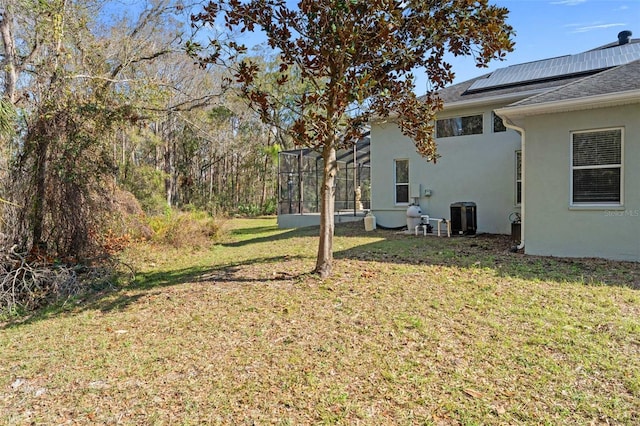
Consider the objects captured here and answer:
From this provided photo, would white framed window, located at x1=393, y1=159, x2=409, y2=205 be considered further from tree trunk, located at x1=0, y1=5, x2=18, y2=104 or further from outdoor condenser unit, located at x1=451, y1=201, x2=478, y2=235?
tree trunk, located at x1=0, y1=5, x2=18, y2=104

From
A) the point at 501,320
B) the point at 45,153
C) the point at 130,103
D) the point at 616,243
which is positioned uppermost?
the point at 130,103

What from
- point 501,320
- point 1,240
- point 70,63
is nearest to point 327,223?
point 501,320

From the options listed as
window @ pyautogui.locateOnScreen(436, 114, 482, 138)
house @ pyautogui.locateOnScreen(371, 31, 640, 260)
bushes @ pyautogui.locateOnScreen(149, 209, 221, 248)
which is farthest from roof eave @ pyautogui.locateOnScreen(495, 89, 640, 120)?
bushes @ pyautogui.locateOnScreen(149, 209, 221, 248)

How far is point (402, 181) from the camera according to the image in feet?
41.6

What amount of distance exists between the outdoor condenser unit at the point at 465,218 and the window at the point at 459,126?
2200mm

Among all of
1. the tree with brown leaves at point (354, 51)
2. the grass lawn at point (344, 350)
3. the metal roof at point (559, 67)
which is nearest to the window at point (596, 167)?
the grass lawn at point (344, 350)

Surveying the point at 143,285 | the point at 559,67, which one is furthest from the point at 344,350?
the point at 559,67

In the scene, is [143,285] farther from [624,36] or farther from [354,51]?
[624,36]

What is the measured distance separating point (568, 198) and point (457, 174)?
4.31 meters

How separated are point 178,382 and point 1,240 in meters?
4.96

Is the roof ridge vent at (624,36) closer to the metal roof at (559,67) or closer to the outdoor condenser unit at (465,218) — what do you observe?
the metal roof at (559,67)

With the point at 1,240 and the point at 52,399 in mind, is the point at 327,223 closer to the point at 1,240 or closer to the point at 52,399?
the point at 52,399

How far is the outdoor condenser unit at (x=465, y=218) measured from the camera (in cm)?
1059

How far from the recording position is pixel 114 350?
3984 millimetres
